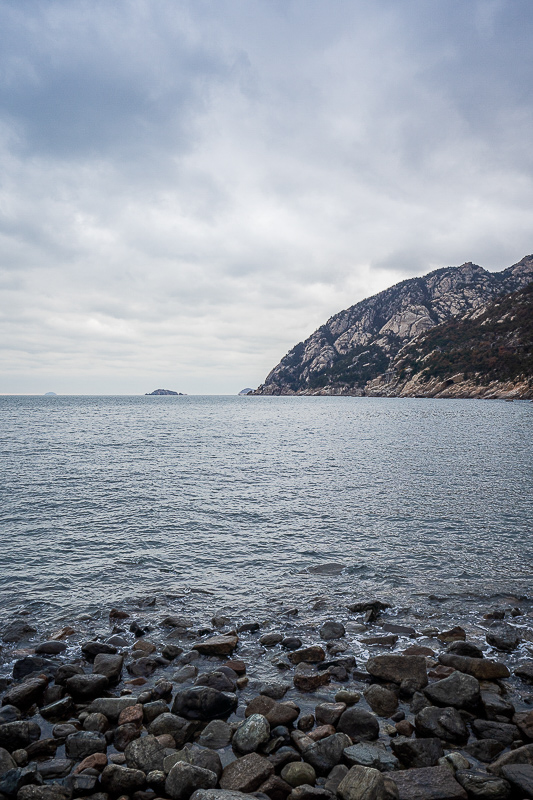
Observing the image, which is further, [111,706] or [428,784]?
[111,706]

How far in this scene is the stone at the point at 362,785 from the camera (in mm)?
7156

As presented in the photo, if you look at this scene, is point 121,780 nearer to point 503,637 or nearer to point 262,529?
point 503,637

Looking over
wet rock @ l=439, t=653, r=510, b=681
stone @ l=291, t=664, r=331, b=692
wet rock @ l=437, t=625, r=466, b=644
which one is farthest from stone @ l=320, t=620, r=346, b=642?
wet rock @ l=439, t=653, r=510, b=681

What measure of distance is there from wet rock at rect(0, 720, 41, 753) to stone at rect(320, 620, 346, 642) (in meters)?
8.06

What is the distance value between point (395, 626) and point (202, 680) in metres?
6.77

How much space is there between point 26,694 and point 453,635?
468 inches

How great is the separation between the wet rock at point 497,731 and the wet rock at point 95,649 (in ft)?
31.5

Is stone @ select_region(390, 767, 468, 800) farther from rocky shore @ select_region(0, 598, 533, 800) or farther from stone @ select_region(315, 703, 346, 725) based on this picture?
stone @ select_region(315, 703, 346, 725)

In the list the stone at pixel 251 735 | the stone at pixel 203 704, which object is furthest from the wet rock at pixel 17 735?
the stone at pixel 251 735

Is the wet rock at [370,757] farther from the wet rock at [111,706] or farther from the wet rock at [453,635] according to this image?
the wet rock at [453,635]

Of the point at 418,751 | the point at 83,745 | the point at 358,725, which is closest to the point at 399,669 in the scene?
the point at 358,725

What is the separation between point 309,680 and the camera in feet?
36.7

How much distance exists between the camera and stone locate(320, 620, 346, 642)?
1371 cm

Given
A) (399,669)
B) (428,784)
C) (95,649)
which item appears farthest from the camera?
(95,649)
